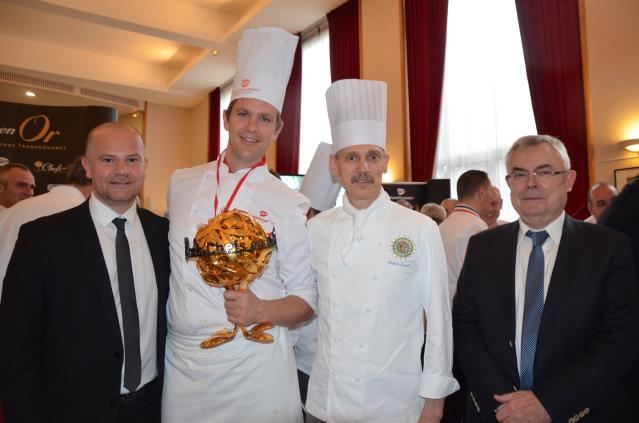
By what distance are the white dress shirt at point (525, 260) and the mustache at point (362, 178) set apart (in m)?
0.59

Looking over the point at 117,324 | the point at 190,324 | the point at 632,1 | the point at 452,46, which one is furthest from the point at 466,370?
the point at 452,46

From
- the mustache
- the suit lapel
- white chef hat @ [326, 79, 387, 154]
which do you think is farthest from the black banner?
the mustache

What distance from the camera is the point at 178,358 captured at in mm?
1585

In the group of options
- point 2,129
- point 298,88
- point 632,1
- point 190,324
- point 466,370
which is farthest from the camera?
point 298,88

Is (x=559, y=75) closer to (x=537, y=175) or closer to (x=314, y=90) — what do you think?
(x=537, y=175)

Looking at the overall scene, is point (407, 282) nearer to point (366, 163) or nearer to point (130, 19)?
point (366, 163)

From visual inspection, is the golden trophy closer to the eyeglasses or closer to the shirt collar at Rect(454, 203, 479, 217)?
the eyeglasses

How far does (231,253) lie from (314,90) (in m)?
7.92

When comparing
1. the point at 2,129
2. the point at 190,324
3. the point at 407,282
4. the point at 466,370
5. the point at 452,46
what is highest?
the point at 452,46

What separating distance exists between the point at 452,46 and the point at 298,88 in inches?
135

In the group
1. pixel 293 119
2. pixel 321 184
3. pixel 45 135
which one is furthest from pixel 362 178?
pixel 293 119

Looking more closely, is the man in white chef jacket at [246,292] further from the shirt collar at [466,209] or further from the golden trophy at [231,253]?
the shirt collar at [466,209]

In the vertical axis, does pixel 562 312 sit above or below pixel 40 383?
above

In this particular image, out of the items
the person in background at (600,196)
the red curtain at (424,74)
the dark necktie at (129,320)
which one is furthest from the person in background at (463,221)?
the red curtain at (424,74)
